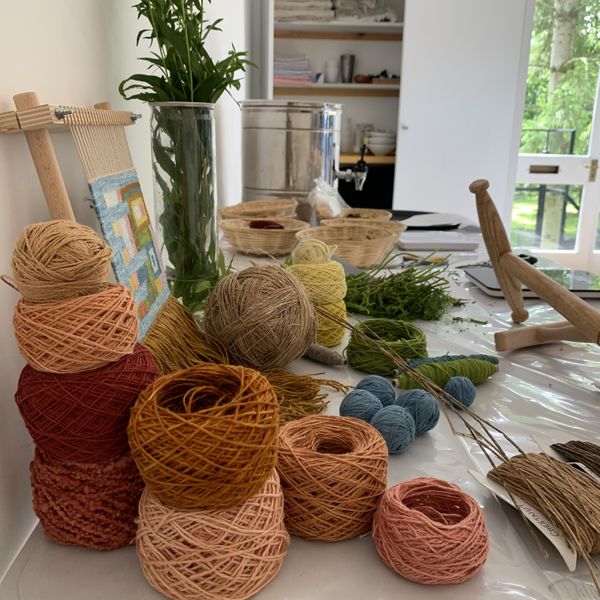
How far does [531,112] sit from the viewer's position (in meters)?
3.81

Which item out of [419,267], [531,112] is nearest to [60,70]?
[419,267]

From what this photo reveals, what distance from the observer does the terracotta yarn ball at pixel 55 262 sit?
0.44 metres

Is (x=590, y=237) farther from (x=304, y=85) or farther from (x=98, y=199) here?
(x=98, y=199)

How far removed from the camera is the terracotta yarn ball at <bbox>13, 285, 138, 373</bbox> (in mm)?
450

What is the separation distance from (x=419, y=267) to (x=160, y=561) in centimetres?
112

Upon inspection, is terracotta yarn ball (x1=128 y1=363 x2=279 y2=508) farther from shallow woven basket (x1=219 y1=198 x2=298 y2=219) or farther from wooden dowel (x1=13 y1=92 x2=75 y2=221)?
shallow woven basket (x1=219 y1=198 x2=298 y2=219)

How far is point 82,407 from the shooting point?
1.52 ft

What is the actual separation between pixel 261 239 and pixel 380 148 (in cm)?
224

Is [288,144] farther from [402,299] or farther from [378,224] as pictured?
[402,299]

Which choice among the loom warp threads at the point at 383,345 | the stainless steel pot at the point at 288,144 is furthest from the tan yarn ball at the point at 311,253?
the stainless steel pot at the point at 288,144

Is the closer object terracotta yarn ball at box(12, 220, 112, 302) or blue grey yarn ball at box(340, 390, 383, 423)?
terracotta yarn ball at box(12, 220, 112, 302)

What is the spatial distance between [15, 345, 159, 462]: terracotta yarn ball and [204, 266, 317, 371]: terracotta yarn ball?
249 mm

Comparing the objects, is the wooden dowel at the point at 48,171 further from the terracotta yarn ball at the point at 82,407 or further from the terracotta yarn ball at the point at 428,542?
the terracotta yarn ball at the point at 428,542

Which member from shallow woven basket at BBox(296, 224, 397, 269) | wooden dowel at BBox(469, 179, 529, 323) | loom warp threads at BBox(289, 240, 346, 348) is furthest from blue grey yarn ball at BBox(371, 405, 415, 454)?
shallow woven basket at BBox(296, 224, 397, 269)
